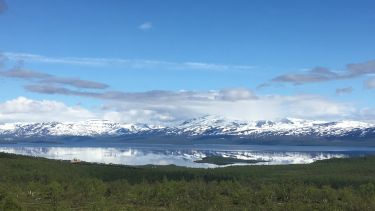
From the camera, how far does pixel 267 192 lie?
10275cm

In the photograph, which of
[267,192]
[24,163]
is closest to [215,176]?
[24,163]

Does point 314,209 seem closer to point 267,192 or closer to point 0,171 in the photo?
point 267,192

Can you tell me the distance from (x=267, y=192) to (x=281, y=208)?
1826 centimetres

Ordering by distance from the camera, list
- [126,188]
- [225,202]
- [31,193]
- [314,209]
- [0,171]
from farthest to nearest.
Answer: [0,171] < [126,188] < [31,193] < [225,202] < [314,209]

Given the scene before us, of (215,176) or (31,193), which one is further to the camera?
(215,176)

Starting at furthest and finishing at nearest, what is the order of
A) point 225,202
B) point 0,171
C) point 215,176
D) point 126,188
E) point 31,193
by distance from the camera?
point 215,176 < point 0,171 < point 126,188 < point 31,193 < point 225,202

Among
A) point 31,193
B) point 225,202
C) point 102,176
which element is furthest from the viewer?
point 102,176

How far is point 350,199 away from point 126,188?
48.6m

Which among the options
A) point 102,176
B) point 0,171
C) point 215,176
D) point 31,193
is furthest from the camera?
point 215,176

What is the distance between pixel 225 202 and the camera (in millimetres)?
93250

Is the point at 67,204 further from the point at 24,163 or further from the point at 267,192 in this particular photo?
the point at 24,163

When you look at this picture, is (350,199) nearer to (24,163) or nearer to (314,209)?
(314,209)

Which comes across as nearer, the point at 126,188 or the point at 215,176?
the point at 126,188

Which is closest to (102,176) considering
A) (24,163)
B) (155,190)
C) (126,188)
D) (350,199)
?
(24,163)
